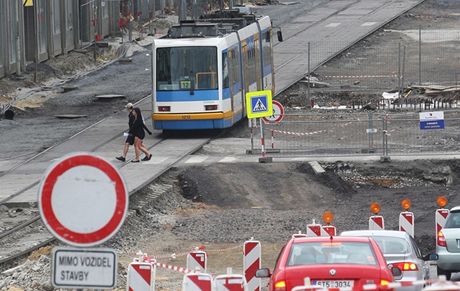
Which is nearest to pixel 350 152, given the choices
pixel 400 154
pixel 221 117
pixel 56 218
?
pixel 400 154

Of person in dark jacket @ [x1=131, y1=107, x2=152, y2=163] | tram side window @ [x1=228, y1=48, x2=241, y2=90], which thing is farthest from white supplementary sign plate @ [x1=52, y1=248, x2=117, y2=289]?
tram side window @ [x1=228, y1=48, x2=241, y2=90]

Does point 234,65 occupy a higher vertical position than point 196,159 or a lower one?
higher

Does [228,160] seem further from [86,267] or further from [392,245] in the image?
[86,267]

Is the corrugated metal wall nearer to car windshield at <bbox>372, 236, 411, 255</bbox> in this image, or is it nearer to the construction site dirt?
the construction site dirt

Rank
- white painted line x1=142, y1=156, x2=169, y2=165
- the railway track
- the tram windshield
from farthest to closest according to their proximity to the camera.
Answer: the tram windshield → white painted line x1=142, y1=156, x2=169, y2=165 → the railway track

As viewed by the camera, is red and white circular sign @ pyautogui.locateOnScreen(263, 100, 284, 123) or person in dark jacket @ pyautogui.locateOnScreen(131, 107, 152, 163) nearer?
person in dark jacket @ pyautogui.locateOnScreen(131, 107, 152, 163)

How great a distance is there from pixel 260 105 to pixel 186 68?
5218 millimetres

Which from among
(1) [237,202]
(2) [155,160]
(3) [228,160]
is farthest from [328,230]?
(2) [155,160]

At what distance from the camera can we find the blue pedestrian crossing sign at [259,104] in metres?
33.4

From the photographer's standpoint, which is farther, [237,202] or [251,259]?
[237,202]

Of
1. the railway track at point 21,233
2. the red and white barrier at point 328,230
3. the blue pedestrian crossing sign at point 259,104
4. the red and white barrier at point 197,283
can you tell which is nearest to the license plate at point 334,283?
the red and white barrier at point 197,283

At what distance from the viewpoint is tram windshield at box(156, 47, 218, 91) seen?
38156mm

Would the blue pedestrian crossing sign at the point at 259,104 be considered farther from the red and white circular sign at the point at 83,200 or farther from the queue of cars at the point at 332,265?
the red and white circular sign at the point at 83,200

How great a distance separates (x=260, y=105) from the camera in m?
33.6
